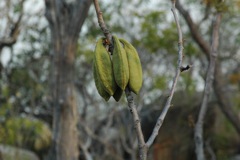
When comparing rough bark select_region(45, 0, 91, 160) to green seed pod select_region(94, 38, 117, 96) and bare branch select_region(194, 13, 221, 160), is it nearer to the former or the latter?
bare branch select_region(194, 13, 221, 160)

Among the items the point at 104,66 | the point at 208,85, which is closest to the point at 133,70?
the point at 104,66

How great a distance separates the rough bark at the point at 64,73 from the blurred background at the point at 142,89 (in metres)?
5.68

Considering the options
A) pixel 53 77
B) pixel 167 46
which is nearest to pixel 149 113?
pixel 167 46

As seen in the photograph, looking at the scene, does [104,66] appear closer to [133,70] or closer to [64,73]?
[133,70]

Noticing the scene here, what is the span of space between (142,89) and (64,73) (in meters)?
6.44

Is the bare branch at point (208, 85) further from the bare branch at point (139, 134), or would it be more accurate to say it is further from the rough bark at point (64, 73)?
the rough bark at point (64, 73)

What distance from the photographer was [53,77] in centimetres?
637

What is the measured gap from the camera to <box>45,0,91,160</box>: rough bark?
Answer: 19.9 ft

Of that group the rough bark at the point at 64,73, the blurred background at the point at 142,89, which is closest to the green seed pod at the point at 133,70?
the rough bark at the point at 64,73

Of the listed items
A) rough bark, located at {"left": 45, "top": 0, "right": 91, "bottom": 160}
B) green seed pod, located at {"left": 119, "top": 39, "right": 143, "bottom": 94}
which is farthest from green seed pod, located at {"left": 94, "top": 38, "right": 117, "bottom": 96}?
rough bark, located at {"left": 45, "top": 0, "right": 91, "bottom": 160}

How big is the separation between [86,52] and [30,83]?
166cm

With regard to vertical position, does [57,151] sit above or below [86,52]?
above

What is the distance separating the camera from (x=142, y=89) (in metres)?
12.5

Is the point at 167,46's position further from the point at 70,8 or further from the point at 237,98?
the point at 70,8
